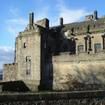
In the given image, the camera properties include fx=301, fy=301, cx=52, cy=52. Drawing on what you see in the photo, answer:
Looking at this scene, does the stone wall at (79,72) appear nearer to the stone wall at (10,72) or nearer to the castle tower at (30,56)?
the castle tower at (30,56)

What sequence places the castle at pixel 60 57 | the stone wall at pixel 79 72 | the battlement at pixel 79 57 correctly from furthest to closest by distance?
the castle at pixel 60 57
the battlement at pixel 79 57
the stone wall at pixel 79 72

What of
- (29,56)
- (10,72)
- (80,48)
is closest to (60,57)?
(29,56)

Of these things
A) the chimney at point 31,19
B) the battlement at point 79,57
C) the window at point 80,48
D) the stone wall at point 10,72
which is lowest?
the stone wall at point 10,72

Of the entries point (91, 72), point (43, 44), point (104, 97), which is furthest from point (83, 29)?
point (104, 97)

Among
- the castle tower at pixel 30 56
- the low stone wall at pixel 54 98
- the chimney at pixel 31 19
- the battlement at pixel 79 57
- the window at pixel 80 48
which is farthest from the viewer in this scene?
the chimney at pixel 31 19

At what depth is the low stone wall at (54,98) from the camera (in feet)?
43.5

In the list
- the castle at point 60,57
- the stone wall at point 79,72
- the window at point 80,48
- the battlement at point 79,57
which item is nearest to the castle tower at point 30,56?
the castle at point 60,57

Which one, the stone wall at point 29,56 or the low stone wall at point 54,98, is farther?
the stone wall at point 29,56

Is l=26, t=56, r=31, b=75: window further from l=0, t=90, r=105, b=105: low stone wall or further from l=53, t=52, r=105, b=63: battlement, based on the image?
l=0, t=90, r=105, b=105: low stone wall

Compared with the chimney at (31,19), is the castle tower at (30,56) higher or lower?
lower

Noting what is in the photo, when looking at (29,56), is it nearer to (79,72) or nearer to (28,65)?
(28,65)

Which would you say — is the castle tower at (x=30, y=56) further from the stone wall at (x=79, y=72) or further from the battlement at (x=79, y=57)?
the battlement at (x=79, y=57)

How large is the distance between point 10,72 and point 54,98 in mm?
31547

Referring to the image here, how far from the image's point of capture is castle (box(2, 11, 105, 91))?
119 ft
